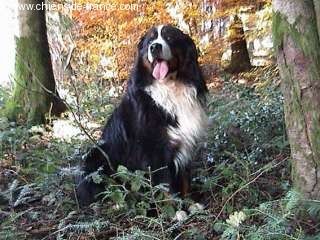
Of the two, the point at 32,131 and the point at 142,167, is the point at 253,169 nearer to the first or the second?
the point at 142,167

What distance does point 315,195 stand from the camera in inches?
110

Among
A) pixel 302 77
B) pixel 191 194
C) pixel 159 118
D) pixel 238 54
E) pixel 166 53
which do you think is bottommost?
pixel 191 194

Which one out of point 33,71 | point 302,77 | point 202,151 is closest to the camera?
point 302,77

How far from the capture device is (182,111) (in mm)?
4078

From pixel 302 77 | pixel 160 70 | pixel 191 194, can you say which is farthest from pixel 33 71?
pixel 302 77

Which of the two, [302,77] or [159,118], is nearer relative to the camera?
[302,77]

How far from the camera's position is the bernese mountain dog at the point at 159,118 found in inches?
156

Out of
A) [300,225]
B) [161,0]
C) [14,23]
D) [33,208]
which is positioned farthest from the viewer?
[161,0]

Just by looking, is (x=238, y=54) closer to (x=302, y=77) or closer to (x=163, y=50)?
(x=163, y=50)

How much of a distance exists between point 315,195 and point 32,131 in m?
3.59

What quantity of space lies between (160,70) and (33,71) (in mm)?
3141

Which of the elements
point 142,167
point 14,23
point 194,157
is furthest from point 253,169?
point 14,23

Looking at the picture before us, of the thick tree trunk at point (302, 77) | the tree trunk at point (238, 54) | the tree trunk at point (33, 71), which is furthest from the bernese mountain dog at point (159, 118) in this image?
the tree trunk at point (238, 54)

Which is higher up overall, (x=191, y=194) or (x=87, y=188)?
(x=87, y=188)
